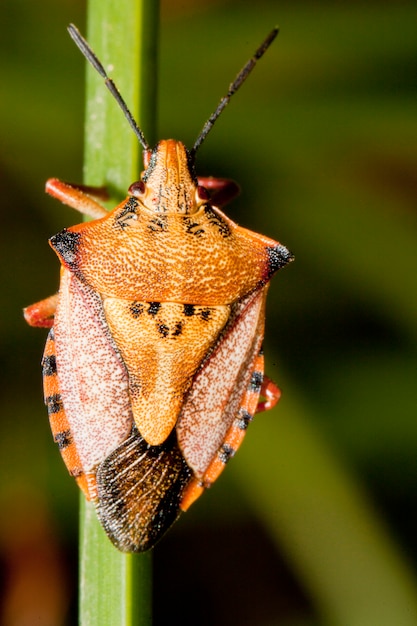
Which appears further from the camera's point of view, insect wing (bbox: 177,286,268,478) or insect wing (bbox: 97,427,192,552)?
insect wing (bbox: 177,286,268,478)

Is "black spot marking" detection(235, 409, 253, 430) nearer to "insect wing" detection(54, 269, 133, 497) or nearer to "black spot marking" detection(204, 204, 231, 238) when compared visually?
"insect wing" detection(54, 269, 133, 497)

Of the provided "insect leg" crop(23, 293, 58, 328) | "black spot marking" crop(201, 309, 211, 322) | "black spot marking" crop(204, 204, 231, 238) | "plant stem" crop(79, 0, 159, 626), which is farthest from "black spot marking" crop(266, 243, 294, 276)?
"insect leg" crop(23, 293, 58, 328)

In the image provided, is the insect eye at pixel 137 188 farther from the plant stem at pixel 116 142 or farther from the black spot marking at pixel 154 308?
the black spot marking at pixel 154 308

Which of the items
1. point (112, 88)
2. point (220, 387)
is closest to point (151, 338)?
point (220, 387)

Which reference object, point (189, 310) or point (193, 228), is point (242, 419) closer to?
point (189, 310)

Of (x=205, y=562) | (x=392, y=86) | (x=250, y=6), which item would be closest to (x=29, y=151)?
(x=250, y=6)

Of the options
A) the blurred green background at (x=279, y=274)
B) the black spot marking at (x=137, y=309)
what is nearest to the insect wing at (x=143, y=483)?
the black spot marking at (x=137, y=309)

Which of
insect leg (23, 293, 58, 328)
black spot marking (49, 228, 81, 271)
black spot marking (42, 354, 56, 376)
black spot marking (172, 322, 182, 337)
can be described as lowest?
black spot marking (42, 354, 56, 376)
